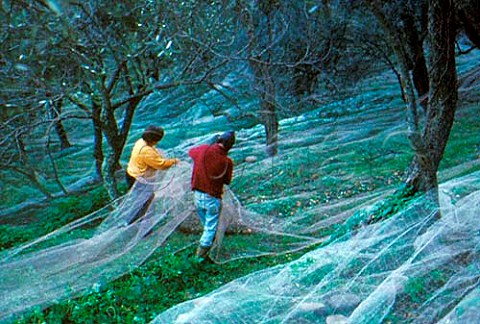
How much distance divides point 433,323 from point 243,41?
295 inches

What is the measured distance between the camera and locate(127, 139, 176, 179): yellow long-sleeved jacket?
673 centimetres

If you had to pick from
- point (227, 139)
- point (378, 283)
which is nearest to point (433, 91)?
point (227, 139)

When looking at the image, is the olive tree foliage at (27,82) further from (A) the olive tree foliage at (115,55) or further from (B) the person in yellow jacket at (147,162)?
(B) the person in yellow jacket at (147,162)

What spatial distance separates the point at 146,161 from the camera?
6754mm

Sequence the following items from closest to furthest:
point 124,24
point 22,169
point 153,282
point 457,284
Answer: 1. point 457,284
2. point 153,282
3. point 124,24
4. point 22,169

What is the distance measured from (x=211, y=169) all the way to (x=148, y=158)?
1016 millimetres

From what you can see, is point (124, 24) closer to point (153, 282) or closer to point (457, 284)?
point (153, 282)

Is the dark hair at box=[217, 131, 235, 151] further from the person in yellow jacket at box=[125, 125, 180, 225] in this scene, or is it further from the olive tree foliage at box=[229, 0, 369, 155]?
the olive tree foliage at box=[229, 0, 369, 155]

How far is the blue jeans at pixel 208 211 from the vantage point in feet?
20.0

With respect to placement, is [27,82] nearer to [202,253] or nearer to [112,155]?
[112,155]

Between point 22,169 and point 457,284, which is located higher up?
point 22,169

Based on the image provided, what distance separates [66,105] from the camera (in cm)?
967

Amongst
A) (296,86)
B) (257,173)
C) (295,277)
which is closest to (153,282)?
(295,277)

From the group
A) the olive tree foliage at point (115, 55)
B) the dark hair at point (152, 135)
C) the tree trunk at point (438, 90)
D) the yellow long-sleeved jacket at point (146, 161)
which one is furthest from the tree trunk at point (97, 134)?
the tree trunk at point (438, 90)
